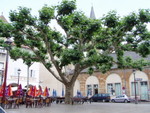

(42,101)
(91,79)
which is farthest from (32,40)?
(91,79)

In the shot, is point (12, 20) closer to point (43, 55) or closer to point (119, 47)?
point (43, 55)

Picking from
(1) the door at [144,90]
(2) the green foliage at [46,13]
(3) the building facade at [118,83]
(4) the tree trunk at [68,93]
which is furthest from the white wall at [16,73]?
(1) the door at [144,90]

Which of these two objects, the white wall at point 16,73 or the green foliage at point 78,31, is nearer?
the green foliage at point 78,31

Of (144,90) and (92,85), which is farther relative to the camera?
(92,85)

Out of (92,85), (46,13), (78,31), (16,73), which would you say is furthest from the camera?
(92,85)

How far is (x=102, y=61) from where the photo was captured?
67.6 ft

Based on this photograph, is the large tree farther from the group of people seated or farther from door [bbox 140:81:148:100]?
door [bbox 140:81:148:100]

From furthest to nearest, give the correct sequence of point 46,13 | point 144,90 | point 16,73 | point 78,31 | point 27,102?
1. point 144,90
2. point 16,73
3. point 78,31
4. point 27,102
5. point 46,13

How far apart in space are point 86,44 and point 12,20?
8599 mm

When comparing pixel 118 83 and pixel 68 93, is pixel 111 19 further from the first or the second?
pixel 118 83

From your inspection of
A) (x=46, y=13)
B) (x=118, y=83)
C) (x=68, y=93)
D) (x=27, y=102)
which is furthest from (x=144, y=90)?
(x=46, y=13)

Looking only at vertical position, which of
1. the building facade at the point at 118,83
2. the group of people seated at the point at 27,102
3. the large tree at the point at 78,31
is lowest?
the group of people seated at the point at 27,102

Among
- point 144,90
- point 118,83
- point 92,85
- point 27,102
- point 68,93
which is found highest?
point 118,83

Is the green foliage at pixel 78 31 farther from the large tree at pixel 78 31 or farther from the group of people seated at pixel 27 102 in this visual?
the group of people seated at pixel 27 102
